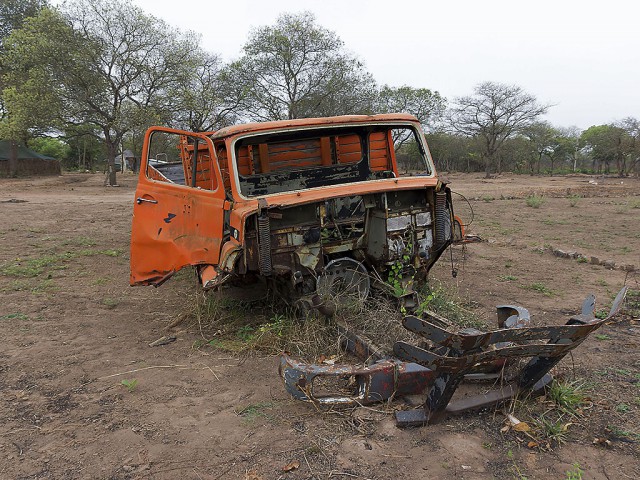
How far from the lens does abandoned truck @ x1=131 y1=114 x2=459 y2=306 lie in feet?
13.6

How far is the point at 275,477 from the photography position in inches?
99.2

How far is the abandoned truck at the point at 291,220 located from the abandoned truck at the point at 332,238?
1 centimetres

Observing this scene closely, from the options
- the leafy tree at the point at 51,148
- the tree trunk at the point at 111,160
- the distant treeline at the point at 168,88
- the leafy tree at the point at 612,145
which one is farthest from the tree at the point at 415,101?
the leafy tree at the point at 51,148

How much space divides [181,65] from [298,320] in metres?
25.4

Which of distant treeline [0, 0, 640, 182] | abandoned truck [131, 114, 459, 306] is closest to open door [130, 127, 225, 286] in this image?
abandoned truck [131, 114, 459, 306]

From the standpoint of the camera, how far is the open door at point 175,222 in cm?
452

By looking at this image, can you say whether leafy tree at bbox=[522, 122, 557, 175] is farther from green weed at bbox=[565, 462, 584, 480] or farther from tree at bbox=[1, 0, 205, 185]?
green weed at bbox=[565, 462, 584, 480]

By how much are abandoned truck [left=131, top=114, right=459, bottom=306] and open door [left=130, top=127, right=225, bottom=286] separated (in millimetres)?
11

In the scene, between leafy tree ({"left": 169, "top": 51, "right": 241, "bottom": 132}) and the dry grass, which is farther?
leafy tree ({"left": 169, "top": 51, "right": 241, "bottom": 132})

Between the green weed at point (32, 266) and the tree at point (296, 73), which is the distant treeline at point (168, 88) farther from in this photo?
the green weed at point (32, 266)

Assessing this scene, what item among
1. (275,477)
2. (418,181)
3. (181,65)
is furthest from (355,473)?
(181,65)

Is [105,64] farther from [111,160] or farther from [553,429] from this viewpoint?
[553,429]

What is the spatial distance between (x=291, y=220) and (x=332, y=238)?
0.43m

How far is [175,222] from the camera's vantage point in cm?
502
